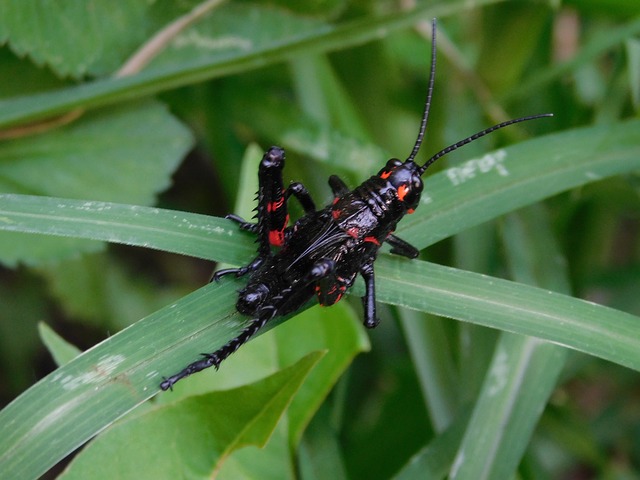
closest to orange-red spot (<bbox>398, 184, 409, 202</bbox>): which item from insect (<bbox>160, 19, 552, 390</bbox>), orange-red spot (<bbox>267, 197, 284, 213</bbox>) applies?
insect (<bbox>160, 19, 552, 390</bbox>)

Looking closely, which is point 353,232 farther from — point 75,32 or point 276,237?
point 75,32

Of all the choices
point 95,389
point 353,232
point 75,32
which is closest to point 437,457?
point 353,232

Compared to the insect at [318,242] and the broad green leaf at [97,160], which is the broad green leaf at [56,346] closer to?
the insect at [318,242]

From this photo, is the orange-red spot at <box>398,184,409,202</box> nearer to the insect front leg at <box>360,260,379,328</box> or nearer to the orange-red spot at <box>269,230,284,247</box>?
the insect front leg at <box>360,260,379,328</box>

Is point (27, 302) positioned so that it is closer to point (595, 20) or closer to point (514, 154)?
point (514, 154)

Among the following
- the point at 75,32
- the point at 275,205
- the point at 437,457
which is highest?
the point at 75,32
